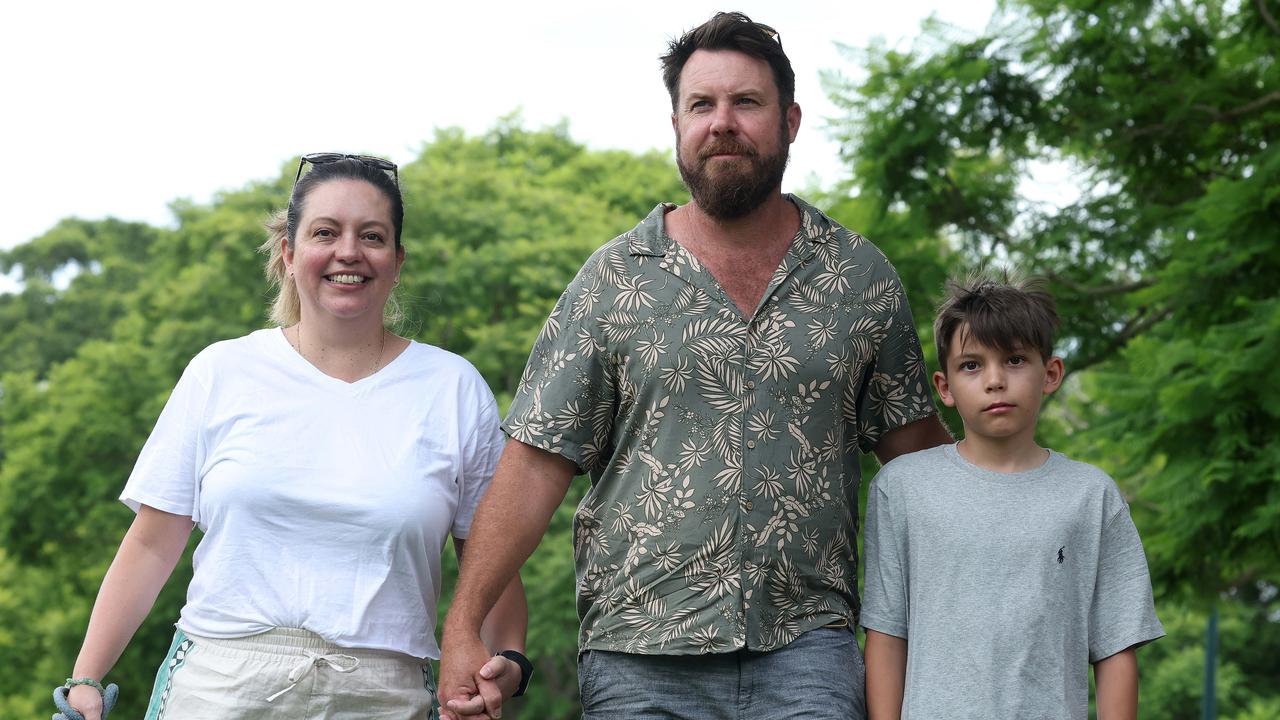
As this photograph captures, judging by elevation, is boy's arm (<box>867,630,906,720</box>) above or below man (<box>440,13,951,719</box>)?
below

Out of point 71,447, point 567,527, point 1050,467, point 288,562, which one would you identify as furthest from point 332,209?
point 71,447

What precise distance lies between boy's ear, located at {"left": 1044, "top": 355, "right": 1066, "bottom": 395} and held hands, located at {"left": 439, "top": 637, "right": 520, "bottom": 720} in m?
1.33

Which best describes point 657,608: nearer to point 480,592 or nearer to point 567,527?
point 480,592

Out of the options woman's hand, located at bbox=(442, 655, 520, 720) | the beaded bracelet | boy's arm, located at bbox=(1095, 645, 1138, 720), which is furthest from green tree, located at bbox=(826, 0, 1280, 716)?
the beaded bracelet

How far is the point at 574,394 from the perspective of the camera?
10.6 feet

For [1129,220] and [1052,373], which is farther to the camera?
[1129,220]

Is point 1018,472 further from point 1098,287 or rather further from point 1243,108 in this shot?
point 1098,287

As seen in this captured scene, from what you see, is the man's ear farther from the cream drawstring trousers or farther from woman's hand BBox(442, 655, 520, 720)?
the cream drawstring trousers

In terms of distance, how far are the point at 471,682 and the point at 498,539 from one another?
1.03 ft

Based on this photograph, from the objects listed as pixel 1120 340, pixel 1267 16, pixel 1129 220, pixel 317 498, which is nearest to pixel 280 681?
pixel 317 498

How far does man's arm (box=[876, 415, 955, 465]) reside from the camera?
3.38 metres

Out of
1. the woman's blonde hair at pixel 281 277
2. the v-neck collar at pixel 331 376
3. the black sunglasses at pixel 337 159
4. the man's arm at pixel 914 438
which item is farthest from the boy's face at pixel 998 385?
the woman's blonde hair at pixel 281 277

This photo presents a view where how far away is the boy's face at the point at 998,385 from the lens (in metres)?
3.03

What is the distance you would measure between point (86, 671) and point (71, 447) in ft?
58.9
